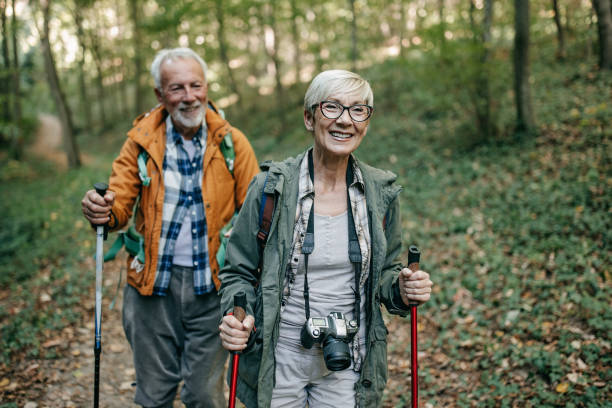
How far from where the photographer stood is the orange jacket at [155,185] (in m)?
2.91

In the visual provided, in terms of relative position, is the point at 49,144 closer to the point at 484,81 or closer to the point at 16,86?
the point at 16,86

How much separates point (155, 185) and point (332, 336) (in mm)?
1572

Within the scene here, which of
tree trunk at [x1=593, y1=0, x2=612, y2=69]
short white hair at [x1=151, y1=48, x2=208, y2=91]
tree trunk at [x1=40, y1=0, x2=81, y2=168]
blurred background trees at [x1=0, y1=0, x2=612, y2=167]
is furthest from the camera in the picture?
tree trunk at [x1=40, y1=0, x2=81, y2=168]

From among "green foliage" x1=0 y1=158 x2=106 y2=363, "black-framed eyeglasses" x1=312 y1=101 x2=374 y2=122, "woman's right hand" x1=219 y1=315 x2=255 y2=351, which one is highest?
"black-framed eyeglasses" x1=312 y1=101 x2=374 y2=122

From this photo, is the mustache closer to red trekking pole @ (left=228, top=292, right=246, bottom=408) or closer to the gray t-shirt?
the gray t-shirt

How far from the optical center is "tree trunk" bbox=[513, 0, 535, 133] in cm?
941

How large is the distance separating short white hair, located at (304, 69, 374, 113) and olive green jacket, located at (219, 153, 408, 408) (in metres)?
0.37

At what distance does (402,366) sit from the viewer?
4.96 metres

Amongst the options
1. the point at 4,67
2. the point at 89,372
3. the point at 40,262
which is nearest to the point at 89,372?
the point at 89,372

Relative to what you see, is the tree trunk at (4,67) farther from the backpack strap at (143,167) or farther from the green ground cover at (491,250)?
the backpack strap at (143,167)

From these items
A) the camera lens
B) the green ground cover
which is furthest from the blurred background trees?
the camera lens

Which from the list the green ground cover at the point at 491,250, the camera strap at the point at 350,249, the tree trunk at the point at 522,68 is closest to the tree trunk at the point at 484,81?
the green ground cover at the point at 491,250

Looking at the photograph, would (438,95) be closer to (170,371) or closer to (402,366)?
(402,366)

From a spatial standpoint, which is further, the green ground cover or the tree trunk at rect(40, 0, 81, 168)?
the tree trunk at rect(40, 0, 81, 168)
